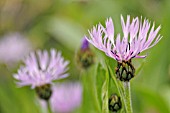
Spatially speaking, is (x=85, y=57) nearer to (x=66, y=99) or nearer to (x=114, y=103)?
(x=114, y=103)

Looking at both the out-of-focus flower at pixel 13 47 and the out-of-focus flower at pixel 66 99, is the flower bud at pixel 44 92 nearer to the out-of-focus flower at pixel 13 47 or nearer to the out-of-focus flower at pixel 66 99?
Result: the out-of-focus flower at pixel 66 99

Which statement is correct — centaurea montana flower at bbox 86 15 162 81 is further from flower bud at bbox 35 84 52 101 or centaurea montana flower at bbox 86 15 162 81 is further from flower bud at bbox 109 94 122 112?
flower bud at bbox 35 84 52 101

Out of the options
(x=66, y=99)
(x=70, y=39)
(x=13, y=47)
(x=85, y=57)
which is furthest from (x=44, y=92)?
(x=13, y=47)

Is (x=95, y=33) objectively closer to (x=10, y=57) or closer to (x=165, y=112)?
(x=165, y=112)

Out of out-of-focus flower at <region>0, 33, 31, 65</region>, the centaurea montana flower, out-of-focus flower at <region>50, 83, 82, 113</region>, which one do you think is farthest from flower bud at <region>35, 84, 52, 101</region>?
out-of-focus flower at <region>0, 33, 31, 65</region>

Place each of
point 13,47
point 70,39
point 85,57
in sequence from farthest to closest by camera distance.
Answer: point 13,47 < point 70,39 < point 85,57

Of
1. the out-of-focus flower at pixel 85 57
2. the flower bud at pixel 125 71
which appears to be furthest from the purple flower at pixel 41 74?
the flower bud at pixel 125 71

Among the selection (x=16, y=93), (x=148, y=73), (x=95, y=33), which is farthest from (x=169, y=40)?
(x=95, y=33)
